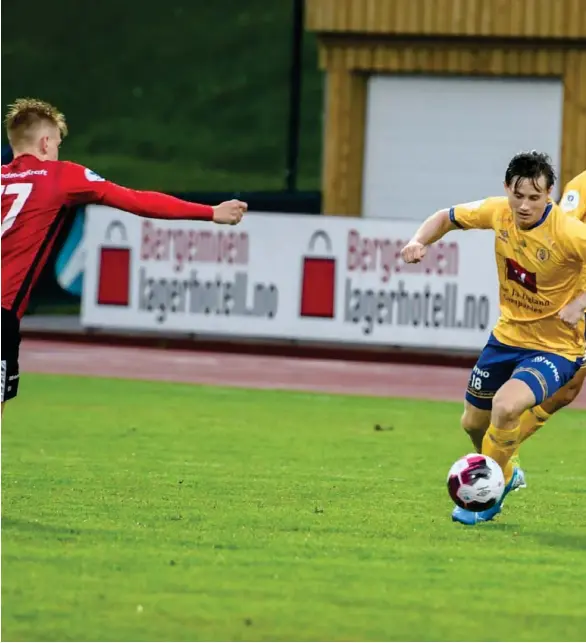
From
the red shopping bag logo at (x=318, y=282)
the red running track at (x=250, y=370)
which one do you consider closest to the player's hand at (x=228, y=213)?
the red running track at (x=250, y=370)

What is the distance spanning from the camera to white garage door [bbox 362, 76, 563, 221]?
25094 mm

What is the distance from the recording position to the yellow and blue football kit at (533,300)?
30.7 ft

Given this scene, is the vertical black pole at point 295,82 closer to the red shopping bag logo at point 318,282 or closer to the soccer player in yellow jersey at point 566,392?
the red shopping bag logo at point 318,282

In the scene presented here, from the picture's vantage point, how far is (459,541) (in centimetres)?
875

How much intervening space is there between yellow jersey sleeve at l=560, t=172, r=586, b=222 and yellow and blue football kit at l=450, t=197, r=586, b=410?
2.59 feet

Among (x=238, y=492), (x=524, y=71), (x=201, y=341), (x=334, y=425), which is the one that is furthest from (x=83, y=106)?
(x=238, y=492)

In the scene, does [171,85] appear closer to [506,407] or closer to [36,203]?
[36,203]

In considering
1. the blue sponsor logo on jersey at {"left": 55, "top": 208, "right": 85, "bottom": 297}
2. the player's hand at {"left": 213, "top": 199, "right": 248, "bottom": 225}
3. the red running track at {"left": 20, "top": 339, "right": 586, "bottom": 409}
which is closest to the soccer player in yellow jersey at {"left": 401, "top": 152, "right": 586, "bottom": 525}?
the player's hand at {"left": 213, "top": 199, "right": 248, "bottom": 225}

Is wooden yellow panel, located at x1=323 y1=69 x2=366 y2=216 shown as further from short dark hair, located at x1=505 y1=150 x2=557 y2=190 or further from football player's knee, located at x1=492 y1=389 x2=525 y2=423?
football player's knee, located at x1=492 y1=389 x2=525 y2=423

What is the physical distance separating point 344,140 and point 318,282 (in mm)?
6245

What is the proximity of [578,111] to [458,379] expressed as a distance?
684cm

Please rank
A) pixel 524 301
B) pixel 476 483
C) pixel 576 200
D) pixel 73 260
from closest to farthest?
1. pixel 476 483
2. pixel 524 301
3. pixel 576 200
4. pixel 73 260

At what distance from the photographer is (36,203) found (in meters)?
8.98

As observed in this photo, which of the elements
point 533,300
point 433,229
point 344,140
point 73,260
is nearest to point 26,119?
point 433,229
